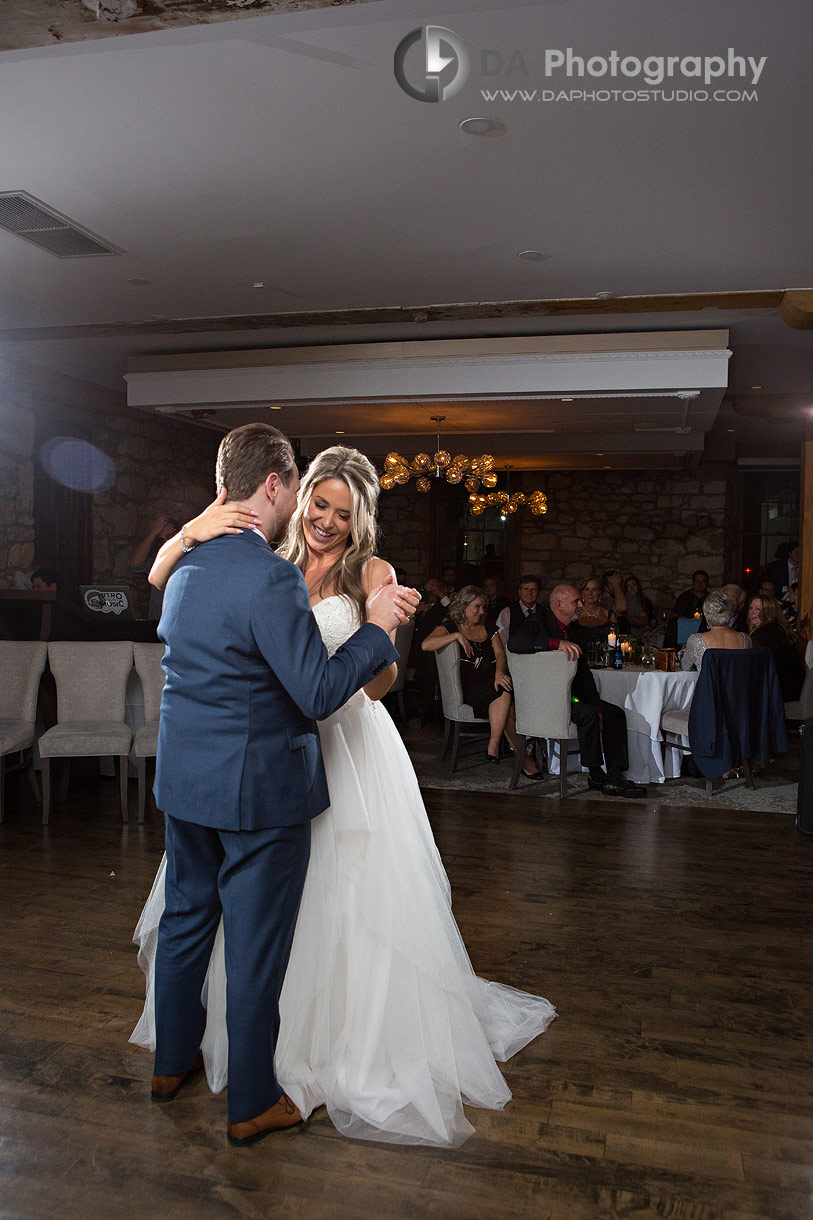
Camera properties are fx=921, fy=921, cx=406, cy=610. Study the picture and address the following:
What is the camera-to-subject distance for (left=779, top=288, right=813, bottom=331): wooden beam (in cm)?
552

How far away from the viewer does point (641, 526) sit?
12.6m

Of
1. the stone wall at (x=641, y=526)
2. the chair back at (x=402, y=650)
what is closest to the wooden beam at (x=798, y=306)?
the chair back at (x=402, y=650)

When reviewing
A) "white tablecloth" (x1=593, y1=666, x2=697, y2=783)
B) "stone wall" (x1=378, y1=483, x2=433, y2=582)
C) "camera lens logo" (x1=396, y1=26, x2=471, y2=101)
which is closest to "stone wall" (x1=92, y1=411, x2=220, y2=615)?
"stone wall" (x1=378, y1=483, x2=433, y2=582)

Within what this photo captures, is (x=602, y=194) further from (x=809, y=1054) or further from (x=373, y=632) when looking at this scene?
(x=809, y=1054)

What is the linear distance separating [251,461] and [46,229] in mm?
3257

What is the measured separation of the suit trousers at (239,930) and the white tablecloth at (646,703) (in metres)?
4.12

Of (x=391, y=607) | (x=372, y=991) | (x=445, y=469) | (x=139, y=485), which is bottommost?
(x=372, y=991)

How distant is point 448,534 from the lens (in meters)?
13.3

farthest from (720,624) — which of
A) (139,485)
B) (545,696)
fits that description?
(139,485)

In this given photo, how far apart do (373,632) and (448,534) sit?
11.3m

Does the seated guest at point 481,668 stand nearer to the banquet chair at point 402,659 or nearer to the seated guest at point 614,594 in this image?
the banquet chair at point 402,659

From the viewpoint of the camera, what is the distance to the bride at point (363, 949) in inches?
90.2

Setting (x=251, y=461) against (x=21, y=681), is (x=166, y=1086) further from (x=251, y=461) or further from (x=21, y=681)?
(x=21, y=681)

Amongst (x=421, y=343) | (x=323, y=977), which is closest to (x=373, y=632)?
(x=323, y=977)
